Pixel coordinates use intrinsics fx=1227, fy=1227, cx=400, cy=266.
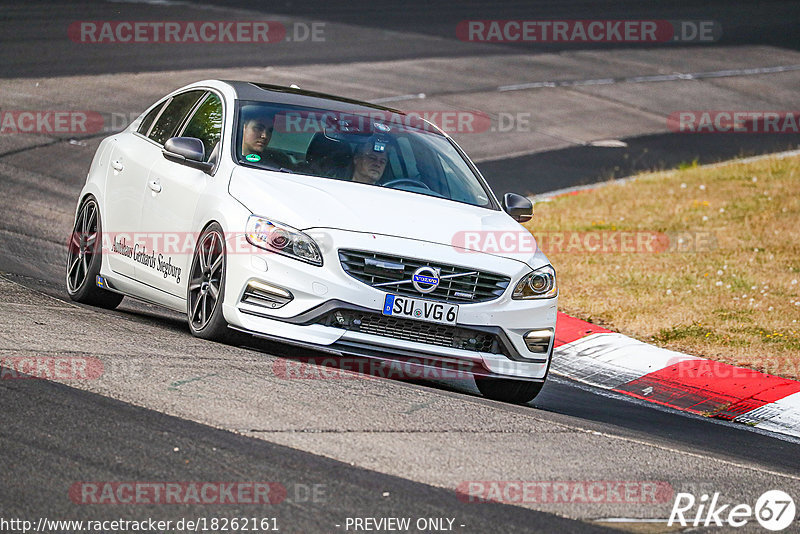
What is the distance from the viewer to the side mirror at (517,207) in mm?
8578

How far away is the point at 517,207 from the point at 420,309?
1716 millimetres

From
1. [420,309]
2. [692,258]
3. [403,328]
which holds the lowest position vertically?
[692,258]

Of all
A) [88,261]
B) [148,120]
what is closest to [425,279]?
[88,261]

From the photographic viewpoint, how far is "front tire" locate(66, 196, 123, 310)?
9.00 metres

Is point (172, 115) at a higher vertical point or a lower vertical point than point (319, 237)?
higher

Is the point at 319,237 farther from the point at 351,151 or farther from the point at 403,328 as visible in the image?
the point at 351,151

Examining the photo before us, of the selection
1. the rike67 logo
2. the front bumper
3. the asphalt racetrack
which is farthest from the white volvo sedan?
the rike67 logo

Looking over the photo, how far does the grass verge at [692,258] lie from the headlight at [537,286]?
108 inches

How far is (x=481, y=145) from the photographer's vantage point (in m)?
18.6

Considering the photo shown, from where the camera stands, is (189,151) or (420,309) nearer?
(420,309)

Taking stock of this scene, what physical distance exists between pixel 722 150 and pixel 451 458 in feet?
50.0

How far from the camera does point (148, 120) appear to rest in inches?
369

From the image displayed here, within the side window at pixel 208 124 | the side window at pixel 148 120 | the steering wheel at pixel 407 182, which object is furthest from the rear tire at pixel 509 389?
the side window at pixel 148 120

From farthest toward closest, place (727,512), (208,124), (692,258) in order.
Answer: (692,258) → (208,124) → (727,512)
